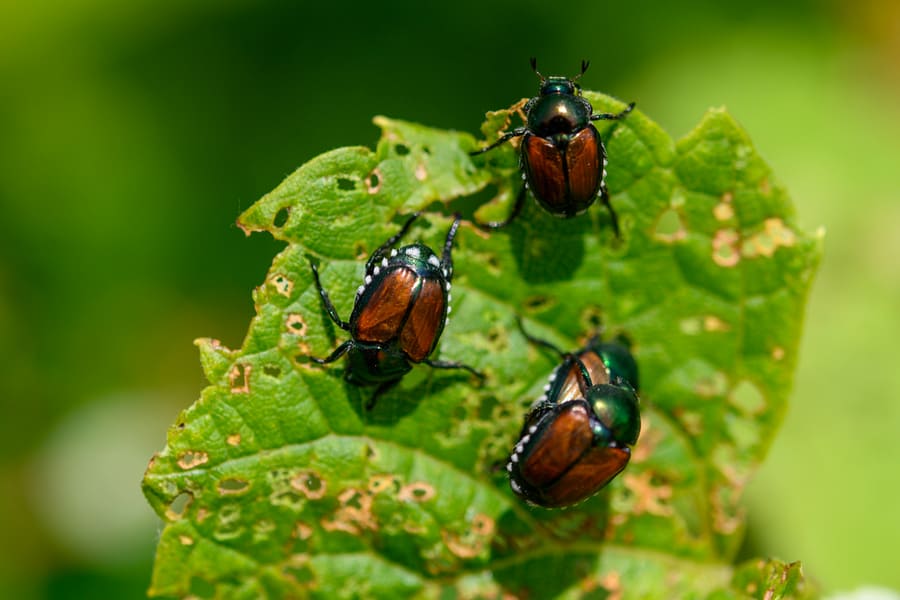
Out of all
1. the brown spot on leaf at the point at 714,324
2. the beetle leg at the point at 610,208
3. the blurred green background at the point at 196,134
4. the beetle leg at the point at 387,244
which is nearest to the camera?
the beetle leg at the point at 387,244

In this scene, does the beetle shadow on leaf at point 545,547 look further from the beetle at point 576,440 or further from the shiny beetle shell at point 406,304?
the shiny beetle shell at point 406,304

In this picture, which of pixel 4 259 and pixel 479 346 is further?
pixel 4 259

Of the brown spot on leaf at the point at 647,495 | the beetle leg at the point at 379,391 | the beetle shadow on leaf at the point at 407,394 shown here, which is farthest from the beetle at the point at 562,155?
the brown spot on leaf at the point at 647,495

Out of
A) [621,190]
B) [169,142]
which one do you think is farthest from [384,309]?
[169,142]

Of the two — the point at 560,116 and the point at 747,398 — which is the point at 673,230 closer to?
the point at 560,116

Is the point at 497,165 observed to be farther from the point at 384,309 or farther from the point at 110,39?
the point at 110,39

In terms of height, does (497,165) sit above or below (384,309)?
above

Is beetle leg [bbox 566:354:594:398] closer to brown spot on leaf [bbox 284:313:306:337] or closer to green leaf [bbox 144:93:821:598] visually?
green leaf [bbox 144:93:821:598]
